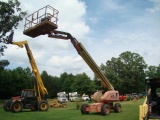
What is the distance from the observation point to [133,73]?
82188 mm

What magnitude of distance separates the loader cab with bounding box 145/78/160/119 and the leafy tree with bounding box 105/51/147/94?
69.4 m

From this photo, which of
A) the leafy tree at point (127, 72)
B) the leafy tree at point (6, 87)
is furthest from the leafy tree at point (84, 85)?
the leafy tree at point (6, 87)

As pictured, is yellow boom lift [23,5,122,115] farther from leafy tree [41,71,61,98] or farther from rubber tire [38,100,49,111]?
leafy tree [41,71,61,98]

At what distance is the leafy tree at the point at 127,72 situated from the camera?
263 feet

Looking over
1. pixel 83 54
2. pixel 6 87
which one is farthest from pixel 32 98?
pixel 6 87

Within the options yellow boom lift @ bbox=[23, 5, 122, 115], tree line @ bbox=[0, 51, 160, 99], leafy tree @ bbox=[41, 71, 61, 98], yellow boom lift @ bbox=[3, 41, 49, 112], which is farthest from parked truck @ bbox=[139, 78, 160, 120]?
leafy tree @ bbox=[41, 71, 61, 98]

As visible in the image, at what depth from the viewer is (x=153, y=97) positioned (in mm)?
10227

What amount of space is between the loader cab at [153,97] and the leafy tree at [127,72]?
69.4m

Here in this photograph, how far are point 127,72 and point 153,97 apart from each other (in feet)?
239

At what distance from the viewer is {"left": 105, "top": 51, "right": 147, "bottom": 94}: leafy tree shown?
80.3 meters

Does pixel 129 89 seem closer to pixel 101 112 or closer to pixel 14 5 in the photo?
pixel 14 5

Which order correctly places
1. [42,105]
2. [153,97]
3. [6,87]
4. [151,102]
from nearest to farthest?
1. [151,102]
2. [153,97]
3. [42,105]
4. [6,87]

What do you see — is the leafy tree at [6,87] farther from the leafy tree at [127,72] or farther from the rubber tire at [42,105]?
the rubber tire at [42,105]

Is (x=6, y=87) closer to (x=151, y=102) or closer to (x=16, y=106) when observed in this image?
(x=16, y=106)
